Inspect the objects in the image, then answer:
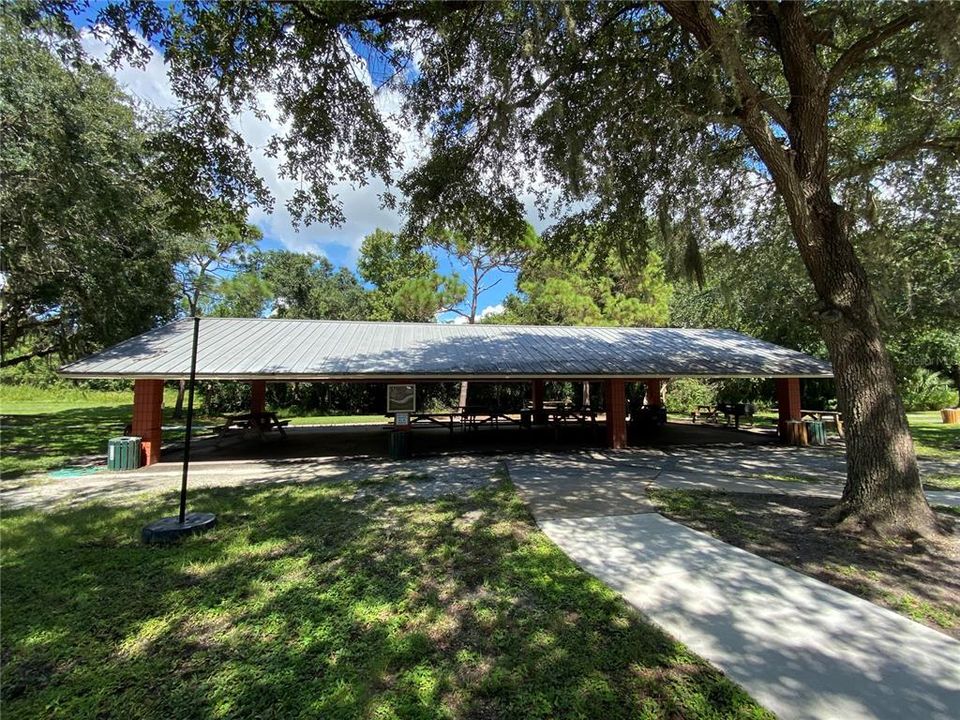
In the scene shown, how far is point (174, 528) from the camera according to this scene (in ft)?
16.4

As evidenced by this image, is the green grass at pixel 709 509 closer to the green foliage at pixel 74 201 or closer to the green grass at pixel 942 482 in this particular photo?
the green grass at pixel 942 482

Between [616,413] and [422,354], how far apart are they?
17.0ft

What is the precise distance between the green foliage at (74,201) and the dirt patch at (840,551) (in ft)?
29.0

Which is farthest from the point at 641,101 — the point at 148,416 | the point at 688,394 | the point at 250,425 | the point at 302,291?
the point at 302,291

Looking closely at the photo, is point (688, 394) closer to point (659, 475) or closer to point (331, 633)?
point (659, 475)

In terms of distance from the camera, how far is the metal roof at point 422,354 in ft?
31.9

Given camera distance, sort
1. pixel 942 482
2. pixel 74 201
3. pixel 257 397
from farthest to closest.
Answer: pixel 257 397 → pixel 74 201 → pixel 942 482

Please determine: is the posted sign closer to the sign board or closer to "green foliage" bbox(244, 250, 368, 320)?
the sign board

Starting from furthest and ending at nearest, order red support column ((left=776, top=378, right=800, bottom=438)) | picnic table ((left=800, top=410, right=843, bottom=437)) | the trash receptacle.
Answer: picnic table ((left=800, top=410, right=843, bottom=437)) < red support column ((left=776, top=378, right=800, bottom=438)) < the trash receptacle

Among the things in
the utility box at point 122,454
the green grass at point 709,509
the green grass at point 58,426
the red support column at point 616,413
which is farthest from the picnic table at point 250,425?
the green grass at point 709,509

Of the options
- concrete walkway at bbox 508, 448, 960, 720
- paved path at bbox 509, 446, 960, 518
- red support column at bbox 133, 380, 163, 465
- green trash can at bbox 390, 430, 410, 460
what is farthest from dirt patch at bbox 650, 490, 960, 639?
red support column at bbox 133, 380, 163, 465

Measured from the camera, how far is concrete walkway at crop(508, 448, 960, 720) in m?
2.45

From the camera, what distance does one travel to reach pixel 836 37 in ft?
23.6

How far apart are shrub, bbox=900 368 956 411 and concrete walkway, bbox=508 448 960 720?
23165mm
